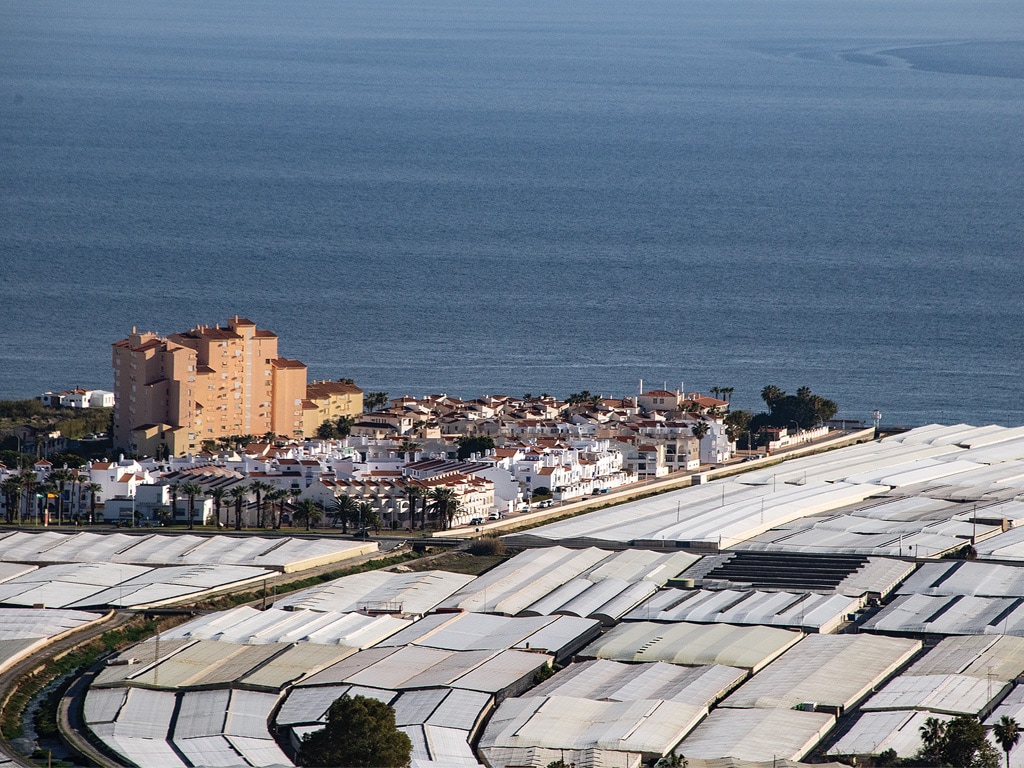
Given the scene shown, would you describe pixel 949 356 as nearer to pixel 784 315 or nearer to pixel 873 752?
pixel 784 315

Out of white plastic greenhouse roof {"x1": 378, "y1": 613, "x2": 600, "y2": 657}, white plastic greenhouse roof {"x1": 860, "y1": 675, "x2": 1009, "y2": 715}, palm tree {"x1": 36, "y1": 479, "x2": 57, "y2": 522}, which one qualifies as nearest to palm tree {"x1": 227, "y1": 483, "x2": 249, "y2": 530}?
palm tree {"x1": 36, "y1": 479, "x2": 57, "y2": 522}

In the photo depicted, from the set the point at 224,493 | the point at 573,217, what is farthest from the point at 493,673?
the point at 573,217

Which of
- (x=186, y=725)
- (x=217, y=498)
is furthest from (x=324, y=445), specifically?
(x=186, y=725)

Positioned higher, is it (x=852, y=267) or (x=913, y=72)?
(x=913, y=72)

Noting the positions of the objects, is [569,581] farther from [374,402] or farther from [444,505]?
[374,402]

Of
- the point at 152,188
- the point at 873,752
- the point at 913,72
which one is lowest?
the point at 873,752
